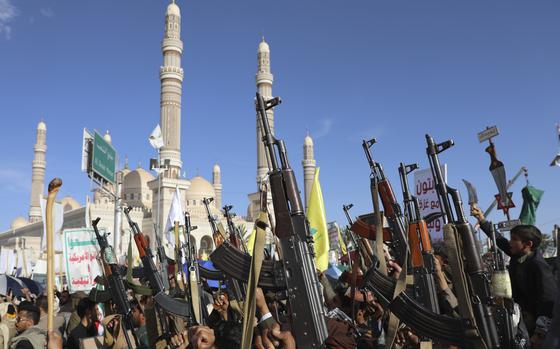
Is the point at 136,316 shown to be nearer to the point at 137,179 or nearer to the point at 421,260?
the point at 421,260

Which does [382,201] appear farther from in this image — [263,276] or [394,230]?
[263,276]

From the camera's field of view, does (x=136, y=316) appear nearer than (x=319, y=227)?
Yes

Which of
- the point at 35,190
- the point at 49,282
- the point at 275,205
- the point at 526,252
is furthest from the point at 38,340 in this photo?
the point at 35,190

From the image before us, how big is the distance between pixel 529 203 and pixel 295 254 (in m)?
5.97

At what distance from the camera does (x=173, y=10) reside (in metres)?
36.1

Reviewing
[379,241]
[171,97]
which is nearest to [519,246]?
[379,241]

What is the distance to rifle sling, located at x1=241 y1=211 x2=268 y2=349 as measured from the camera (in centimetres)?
259

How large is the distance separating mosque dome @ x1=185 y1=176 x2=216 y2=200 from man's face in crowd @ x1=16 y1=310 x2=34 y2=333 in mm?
45898

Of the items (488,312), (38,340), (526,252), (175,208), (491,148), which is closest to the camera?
(488,312)

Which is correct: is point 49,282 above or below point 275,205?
below

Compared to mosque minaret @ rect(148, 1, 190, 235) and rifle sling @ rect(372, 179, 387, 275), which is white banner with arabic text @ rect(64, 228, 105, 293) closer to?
rifle sling @ rect(372, 179, 387, 275)

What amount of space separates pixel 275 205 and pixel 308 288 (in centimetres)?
57

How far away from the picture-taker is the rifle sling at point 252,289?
2.59 metres

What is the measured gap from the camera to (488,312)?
2.50m
